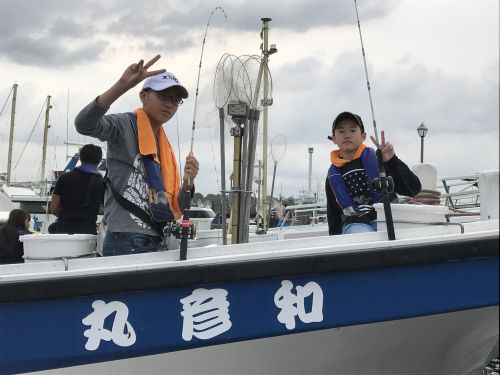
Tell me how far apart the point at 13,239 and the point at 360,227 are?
95.3 inches

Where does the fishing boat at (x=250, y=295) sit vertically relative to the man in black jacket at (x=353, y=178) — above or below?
below

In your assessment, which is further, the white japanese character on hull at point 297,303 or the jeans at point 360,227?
the jeans at point 360,227

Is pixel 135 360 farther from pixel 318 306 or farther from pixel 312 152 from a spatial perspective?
pixel 312 152

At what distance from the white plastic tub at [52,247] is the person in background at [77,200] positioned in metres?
0.94

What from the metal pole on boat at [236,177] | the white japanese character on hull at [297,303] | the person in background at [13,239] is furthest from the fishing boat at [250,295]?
the person in background at [13,239]

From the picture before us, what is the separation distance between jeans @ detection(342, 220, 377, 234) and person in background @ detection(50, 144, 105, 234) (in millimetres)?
1571

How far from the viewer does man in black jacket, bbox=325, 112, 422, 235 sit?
3.39 metres

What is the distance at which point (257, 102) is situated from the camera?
3691 millimetres

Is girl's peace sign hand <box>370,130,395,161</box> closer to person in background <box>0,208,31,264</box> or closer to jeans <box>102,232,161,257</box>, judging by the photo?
jeans <box>102,232,161,257</box>

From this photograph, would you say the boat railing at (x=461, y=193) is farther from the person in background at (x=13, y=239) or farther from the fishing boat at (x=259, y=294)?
the person in background at (x=13, y=239)

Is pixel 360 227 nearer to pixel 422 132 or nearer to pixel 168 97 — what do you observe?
pixel 422 132

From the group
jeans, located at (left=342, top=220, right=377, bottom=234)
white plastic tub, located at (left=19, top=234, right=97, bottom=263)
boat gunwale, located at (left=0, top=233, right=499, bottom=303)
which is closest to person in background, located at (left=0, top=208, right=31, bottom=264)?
white plastic tub, located at (left=19, top=234, right=97, bottom=263)

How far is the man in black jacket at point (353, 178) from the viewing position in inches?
133

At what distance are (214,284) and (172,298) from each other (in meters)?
0.19
